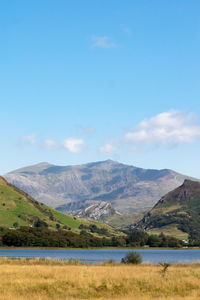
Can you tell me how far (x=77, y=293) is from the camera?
157 ft

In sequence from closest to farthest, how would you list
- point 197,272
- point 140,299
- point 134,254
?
point 140,299 < point 197,272 < point 134,254

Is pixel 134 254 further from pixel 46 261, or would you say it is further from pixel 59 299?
pixel 59 299

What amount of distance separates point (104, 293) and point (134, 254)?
5297cm

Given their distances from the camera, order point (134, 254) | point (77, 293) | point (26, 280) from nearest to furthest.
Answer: point (77, 293)
point (26, 280)
point (134, 254)

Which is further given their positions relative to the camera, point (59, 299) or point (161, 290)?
point (161, 290)

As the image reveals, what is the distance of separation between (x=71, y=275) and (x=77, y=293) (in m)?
9.71

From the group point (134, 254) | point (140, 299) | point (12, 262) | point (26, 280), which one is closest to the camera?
point (140, 299)

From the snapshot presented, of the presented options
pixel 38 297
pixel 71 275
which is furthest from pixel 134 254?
pixel 38 297

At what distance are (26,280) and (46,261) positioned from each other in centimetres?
3782

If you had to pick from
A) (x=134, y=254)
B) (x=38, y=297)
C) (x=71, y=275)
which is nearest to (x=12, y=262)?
(x=134, y=254)

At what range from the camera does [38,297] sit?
1716 inches

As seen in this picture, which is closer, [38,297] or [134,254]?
[38,297]

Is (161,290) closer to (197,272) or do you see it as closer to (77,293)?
(77,293)

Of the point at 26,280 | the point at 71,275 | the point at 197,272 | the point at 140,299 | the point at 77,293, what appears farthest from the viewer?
the point at 197,272
